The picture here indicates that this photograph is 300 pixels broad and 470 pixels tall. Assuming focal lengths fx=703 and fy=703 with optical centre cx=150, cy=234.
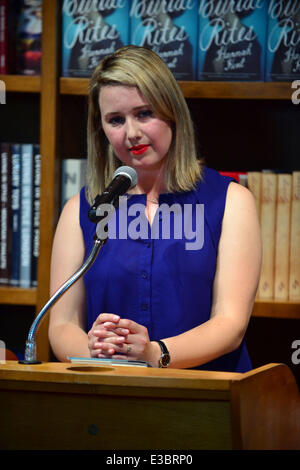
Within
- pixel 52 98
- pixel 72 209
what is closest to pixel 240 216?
pixel 72 209

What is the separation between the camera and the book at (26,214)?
2.04 m

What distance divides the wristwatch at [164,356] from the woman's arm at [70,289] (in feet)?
0.92

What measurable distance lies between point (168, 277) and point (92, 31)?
798 millimetres

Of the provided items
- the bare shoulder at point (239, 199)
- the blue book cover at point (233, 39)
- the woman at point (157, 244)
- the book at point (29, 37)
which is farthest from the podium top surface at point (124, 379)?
the book at point (29, 37)

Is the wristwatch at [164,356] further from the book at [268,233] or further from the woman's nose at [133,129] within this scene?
the book at [268,233]

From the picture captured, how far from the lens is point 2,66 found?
2076mm

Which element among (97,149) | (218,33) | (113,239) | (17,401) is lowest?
(17,401)

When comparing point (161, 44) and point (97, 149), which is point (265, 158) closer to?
point (161, 44)

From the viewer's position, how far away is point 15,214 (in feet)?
6.75

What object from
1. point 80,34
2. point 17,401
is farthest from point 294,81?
point 17,401

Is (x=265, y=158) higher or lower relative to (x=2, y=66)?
lower

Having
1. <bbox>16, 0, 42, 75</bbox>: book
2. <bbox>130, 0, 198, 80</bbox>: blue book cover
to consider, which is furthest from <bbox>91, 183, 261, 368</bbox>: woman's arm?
<bbox>16, 0, 42, 75</bbox>: book

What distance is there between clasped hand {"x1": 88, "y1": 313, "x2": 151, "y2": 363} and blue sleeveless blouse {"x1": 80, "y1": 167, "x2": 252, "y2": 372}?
340mm

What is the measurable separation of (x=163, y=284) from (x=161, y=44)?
0.74 metres
